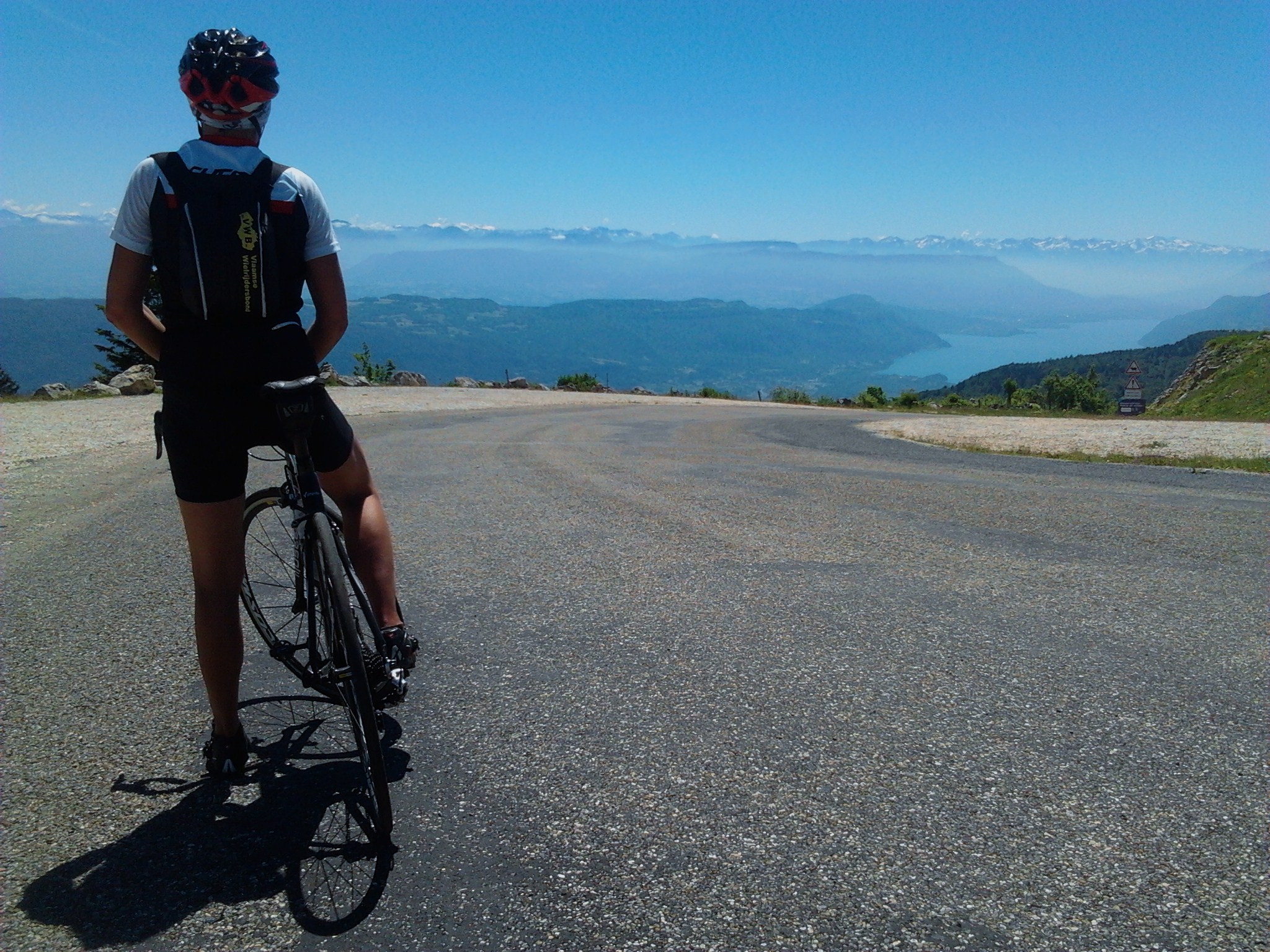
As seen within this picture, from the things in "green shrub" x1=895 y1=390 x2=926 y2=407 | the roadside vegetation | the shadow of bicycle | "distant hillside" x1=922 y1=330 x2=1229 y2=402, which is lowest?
the shadow of bicycle

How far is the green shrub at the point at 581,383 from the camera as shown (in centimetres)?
3931

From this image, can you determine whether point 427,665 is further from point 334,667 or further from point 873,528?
point 873,528

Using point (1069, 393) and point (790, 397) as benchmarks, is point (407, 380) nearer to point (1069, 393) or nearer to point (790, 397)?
point (790, 397)

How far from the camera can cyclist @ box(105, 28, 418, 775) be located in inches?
94.0

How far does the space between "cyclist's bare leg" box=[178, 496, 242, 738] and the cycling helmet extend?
1.23 meters

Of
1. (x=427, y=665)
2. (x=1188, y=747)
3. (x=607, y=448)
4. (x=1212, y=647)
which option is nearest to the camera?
(x=1188, y=747)

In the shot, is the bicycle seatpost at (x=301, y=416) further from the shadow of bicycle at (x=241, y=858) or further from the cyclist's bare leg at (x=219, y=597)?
the shadow of bicycle at (x=241, y=858)

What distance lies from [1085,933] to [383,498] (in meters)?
6.71

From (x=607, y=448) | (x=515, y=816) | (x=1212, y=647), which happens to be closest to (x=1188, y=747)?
(x=1212, y=647)

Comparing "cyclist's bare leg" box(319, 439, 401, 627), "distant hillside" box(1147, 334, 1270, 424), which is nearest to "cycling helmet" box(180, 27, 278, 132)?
"cyclist's bare leg" box(319, 439, 401, 627)

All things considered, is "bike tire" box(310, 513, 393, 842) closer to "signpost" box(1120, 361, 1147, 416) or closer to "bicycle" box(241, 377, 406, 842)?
"bicycle" box(241, 377, 406, 842)

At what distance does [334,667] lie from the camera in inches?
107

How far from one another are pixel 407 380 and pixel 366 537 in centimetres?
3192

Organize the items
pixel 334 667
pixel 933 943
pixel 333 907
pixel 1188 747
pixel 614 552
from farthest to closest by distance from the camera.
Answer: pixel 614 552 → pixel 1188 747 → pixel 334 667 → pixel 333 907 → pixel 933 943
